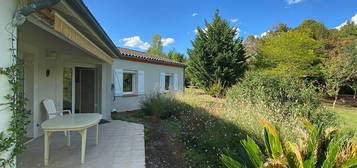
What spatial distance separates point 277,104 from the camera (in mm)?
5145

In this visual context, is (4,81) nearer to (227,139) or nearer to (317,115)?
(227,139)

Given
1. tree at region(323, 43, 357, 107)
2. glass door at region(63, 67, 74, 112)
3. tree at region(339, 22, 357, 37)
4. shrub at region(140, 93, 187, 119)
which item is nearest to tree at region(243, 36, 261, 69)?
tree at region(323, 43, 357, 107)

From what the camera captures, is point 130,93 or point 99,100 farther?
point 130,93

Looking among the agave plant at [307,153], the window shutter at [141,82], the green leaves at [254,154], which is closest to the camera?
the agave plant at [307,153]

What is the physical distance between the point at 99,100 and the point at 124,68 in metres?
3.17

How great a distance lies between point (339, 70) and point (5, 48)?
2061 cm

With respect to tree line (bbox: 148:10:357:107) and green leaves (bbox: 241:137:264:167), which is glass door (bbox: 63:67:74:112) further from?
tree line (bbox: 148:10:357:107)

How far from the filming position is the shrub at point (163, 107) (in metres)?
7.18

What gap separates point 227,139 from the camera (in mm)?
3717

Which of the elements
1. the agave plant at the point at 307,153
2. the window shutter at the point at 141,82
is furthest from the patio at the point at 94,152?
the window shutter at the point at 141,82

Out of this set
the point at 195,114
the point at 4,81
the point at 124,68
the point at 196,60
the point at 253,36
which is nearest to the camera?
the point at 4,81

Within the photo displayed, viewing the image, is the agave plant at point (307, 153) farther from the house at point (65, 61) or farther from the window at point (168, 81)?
the window at point (168, 81)

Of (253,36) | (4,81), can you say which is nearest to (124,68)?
(4,81)

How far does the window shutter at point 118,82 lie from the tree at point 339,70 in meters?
16.6
